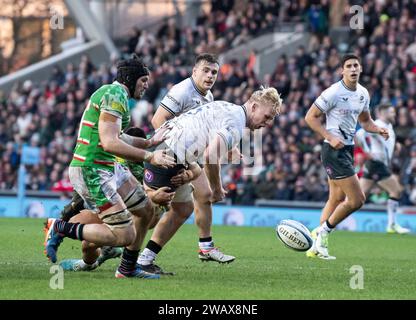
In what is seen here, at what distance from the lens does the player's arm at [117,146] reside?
9352 millimetres

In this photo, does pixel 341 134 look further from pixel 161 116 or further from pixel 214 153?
pixel 214 153

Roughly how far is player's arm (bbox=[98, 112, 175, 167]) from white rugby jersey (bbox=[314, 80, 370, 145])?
4.68 metres

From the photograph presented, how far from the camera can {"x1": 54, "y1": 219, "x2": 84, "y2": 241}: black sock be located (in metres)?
9.84

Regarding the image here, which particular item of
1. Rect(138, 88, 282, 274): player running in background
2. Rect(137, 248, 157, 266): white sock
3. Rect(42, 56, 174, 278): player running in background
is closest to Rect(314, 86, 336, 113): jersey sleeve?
Rect(138, 88, 282, 274): player running in background

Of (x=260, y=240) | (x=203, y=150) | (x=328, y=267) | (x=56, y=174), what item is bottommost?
(x=56, y=174)

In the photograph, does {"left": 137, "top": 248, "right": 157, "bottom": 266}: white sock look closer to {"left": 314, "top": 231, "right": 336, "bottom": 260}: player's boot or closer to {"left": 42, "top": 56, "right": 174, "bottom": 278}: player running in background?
{"left": 42, "top": 56, "right": 174, "bottom": 278}: player running in background

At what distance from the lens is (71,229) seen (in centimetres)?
990

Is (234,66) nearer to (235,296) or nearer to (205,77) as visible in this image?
(205,77)

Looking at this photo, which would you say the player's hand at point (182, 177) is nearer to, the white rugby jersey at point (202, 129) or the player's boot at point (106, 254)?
the white rugby jersey at point (202, 129)

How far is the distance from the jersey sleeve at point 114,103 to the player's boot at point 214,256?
302 centimetres

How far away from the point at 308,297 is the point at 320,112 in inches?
203

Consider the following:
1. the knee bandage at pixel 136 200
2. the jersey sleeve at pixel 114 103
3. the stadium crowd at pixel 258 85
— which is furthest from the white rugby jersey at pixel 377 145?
the jersey sleeve at pixel 114 103
